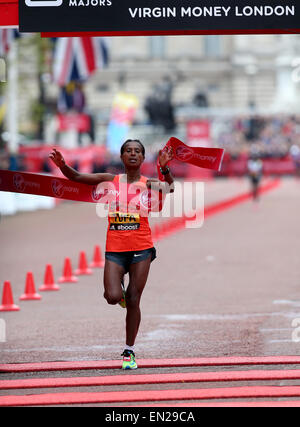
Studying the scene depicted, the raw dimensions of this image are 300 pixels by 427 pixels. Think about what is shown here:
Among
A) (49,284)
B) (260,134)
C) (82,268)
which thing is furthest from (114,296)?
(260,134)

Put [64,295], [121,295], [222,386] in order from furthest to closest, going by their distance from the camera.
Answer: [64,295], [121,295], [222,386]

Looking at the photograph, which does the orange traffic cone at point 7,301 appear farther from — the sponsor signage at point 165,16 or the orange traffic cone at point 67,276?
the sponsor signage at point 165,16

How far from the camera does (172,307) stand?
1281 cm

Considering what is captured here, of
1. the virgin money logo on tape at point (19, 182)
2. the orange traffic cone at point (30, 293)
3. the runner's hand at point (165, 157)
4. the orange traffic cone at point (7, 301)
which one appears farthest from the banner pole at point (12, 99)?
the runner's hand at point (165, 157)

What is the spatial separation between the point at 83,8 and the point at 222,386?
311 cm

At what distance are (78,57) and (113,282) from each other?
79.0 ft

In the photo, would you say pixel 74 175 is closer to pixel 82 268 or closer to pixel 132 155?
pixel 132 155

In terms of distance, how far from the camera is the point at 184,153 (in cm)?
898

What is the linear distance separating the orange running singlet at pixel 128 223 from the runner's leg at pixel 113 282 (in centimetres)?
14

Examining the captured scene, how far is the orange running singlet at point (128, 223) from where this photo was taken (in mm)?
8836

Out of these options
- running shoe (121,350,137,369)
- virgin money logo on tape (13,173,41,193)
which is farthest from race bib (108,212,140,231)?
running shoe (121,350,137,369)

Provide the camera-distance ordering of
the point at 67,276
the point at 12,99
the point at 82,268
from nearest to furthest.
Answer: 1. the point at 67,276
2. the point at 82,268
3. the point at 12,99
